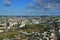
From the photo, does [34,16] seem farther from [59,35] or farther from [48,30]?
[59,35]

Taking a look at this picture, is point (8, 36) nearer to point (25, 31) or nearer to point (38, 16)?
point (25, 31)

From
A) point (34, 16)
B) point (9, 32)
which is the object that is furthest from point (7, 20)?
point (34, 16)

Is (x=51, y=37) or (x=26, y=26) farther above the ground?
(x=26, y=26)

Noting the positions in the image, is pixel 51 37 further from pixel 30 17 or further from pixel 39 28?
pixel 30 17

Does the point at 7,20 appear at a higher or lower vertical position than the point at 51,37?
higher

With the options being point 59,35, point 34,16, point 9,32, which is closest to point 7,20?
point 9,32

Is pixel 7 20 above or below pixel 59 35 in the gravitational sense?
above

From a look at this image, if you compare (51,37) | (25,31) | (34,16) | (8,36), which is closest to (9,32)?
(8,36)
